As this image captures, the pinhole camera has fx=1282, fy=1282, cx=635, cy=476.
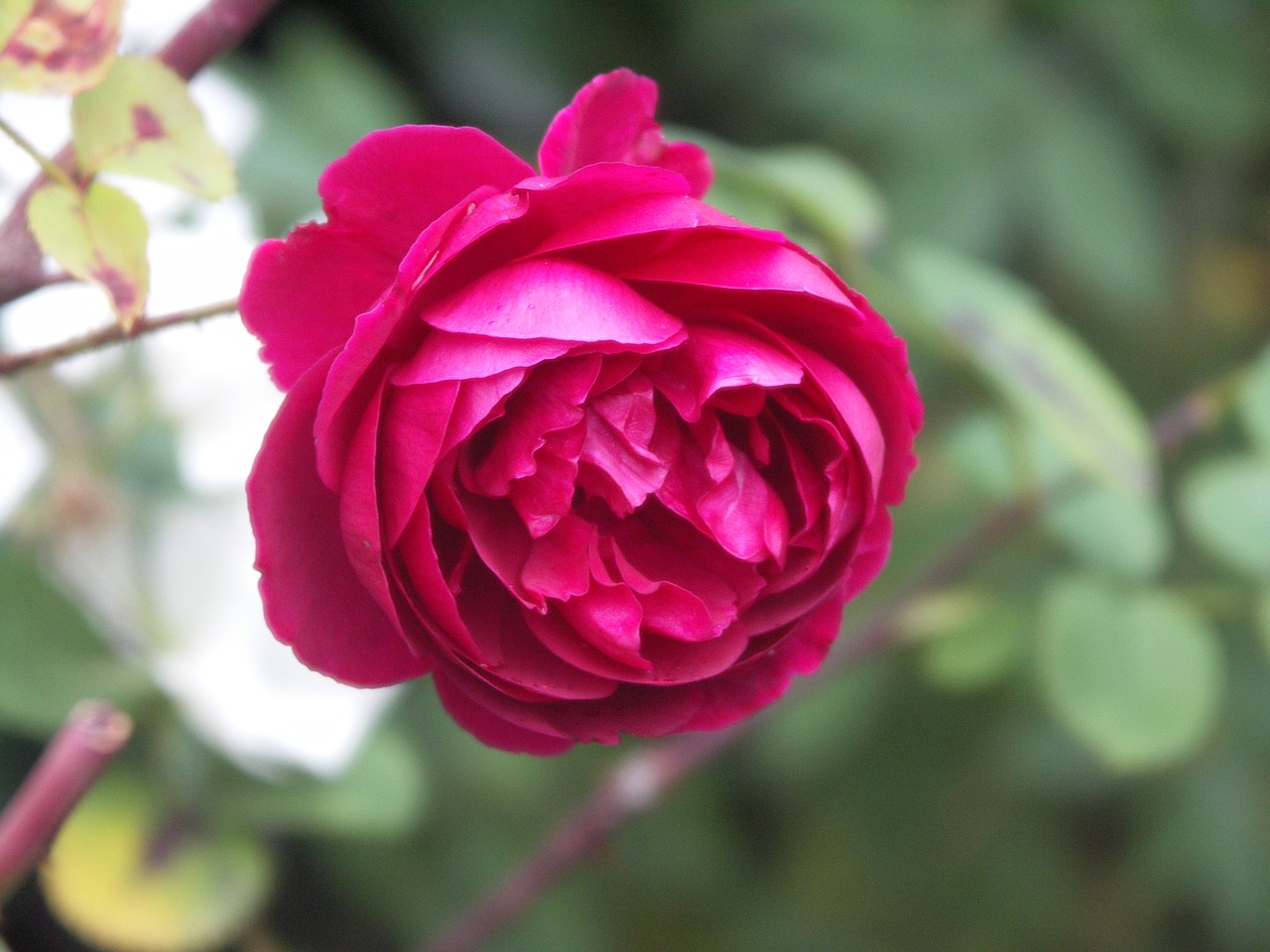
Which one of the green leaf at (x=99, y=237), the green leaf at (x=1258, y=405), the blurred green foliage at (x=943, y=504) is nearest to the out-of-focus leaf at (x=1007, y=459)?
the blurred green foliage at (x=943, y=504)

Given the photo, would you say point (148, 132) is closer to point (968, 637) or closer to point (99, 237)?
point (99, 237)

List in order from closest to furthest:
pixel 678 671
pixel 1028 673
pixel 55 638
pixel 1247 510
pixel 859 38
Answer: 1. pixel 678 671
2. pixel 55 638
3. pixel 1247 510
4. pixel 1028 673
5. pixel 859 38

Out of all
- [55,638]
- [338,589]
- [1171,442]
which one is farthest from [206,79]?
[1171,442]

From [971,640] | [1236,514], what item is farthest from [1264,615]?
[971,640]

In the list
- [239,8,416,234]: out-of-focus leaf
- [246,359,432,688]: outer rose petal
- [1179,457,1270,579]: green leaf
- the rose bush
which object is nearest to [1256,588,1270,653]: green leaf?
[1179,457,1270,579]: green leaf

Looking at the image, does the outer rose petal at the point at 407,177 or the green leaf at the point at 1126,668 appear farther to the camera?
the green leaf at the point at 1126,668

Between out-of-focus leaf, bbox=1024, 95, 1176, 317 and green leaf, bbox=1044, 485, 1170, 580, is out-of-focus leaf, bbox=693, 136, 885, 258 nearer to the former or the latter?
green leaf, bbox=1044, 485, 1170, 580

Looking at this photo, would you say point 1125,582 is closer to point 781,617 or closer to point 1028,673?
point 1028,673

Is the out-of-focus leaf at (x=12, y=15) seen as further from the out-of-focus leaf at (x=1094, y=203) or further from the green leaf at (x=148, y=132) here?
the out-of-focus leaf at (x=1094, y=203)
